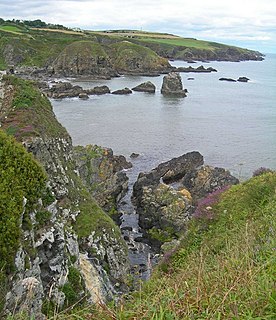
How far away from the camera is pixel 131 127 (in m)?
60.4

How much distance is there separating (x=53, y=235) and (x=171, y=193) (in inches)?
759

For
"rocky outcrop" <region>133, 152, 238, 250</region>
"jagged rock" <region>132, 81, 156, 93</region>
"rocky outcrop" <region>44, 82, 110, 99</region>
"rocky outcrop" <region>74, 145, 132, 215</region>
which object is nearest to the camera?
"rocky outcrop" <region>133, 152, 238, 250</region>

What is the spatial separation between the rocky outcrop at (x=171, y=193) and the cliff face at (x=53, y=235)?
6.65 meters

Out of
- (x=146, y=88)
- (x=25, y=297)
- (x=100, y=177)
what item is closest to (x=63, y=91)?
(x=146, y=88)

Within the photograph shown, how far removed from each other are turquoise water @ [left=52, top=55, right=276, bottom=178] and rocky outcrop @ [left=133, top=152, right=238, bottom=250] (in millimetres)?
3342

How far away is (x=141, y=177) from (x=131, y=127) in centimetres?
2297

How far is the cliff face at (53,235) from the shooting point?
1109 centimetres

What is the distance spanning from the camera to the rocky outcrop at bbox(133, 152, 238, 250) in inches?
1153

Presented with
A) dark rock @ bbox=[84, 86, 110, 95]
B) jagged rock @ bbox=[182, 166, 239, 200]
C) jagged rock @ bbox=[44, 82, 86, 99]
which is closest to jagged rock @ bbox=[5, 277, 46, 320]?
jagged rock @ bbox=[182, 166, 239, 200]

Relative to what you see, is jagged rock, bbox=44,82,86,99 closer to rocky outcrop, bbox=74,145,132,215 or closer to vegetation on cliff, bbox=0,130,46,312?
rocky outcrop, bbox=74,145,132,215

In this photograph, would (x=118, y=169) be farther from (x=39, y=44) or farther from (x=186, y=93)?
(x=39, y=44)

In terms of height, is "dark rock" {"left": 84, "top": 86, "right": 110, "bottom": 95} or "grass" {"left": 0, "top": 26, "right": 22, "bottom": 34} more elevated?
"grass" {"left": 0, "top": 26, "right": 22, "bottom": 34}

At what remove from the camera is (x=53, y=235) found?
43.9 ft

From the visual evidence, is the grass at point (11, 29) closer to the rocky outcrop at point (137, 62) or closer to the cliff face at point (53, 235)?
the rocky outcrop at point (137, 62)
